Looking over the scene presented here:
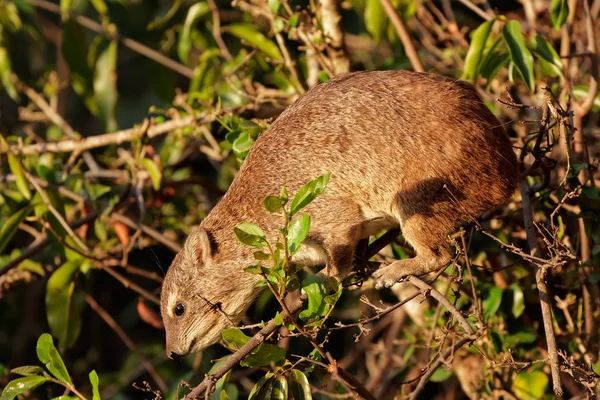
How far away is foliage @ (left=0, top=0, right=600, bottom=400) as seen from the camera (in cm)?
320

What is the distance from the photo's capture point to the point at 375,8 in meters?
5.01

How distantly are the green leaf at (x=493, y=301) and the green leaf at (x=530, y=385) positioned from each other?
0.36 meters

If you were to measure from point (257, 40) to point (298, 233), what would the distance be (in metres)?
2.25

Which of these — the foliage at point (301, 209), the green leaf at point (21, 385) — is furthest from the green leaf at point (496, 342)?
the green leaf at point (21, 385)

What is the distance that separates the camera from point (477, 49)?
4090mm

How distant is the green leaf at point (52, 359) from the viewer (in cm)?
320

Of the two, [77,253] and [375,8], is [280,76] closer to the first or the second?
[375,8]

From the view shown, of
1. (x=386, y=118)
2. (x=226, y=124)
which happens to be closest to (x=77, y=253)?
(x=226, y=124)

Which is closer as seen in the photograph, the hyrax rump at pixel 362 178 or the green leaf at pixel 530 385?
the hyrax rump at pixel 362 178

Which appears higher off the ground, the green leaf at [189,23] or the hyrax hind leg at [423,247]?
the green leaf at [189,23]

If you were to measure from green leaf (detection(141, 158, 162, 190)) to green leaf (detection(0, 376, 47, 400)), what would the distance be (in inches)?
65.7

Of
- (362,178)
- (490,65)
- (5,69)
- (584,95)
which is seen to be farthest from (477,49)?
(5,69)

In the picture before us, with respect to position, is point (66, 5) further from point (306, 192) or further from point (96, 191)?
point (306, 192)

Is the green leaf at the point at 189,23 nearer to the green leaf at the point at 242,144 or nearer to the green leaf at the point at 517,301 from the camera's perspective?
the green leaf at the point at 242,144
